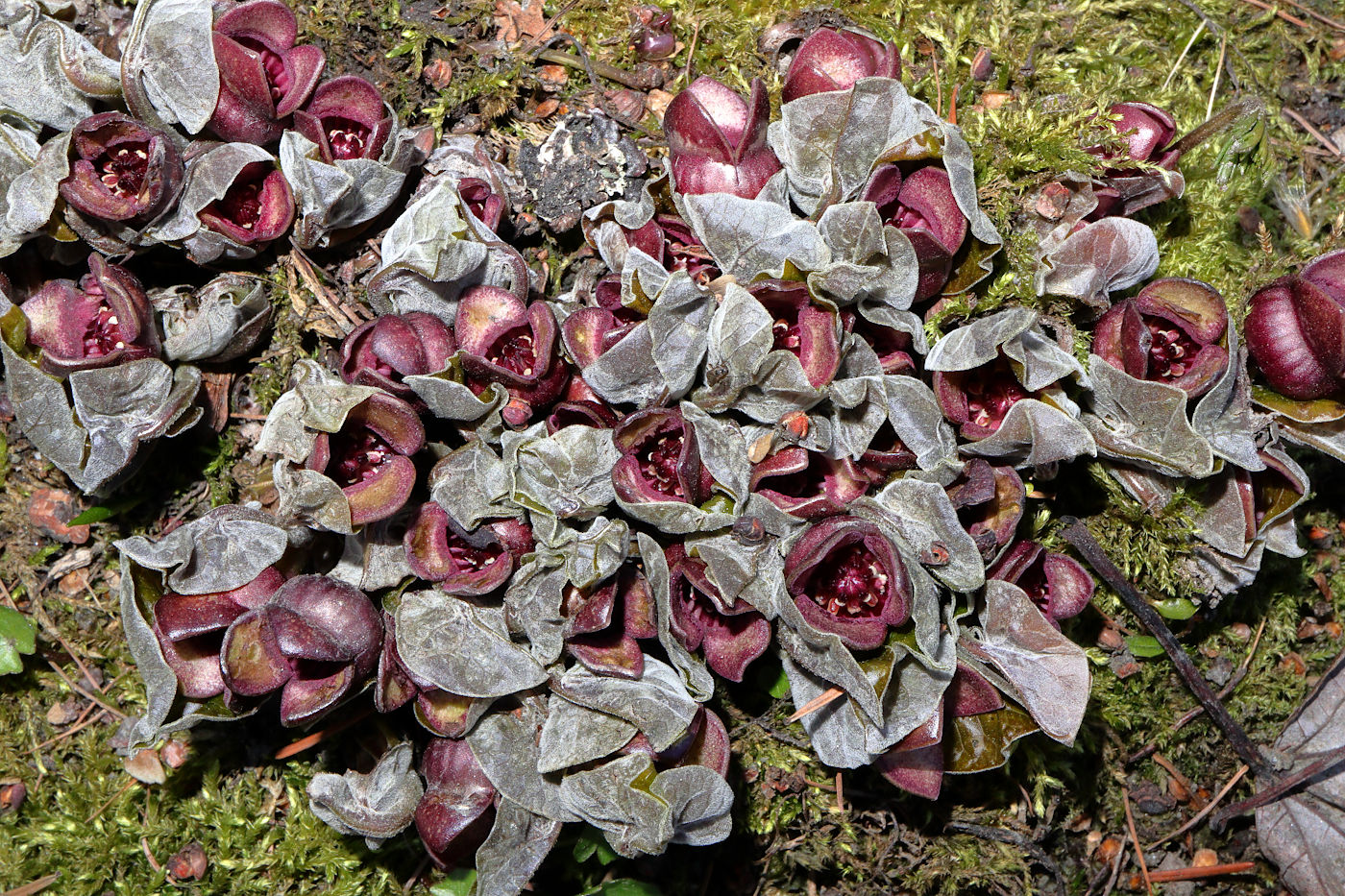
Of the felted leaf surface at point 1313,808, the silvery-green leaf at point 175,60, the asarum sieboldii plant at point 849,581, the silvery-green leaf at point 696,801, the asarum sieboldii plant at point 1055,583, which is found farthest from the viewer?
the felted leaf surface at point 1313,808

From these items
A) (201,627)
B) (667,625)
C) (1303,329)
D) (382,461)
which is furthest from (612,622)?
(1303,329)

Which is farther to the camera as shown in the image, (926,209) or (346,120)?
(346,120)

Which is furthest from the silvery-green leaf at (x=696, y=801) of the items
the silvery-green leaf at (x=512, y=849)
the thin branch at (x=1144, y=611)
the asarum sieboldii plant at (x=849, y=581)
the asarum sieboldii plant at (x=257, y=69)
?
the asarum sieboldii plant at (x=257, y=69)

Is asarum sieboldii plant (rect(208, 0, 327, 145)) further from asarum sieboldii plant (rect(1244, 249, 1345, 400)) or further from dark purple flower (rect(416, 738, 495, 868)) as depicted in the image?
asarum sieboldii plant (rect(1244, 249, 1345, 400))

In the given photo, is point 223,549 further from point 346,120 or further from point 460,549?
point 346,120

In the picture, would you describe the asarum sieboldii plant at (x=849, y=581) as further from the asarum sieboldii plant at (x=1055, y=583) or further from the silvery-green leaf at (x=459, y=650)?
the silvery-green leaf at (x=459, y=650)

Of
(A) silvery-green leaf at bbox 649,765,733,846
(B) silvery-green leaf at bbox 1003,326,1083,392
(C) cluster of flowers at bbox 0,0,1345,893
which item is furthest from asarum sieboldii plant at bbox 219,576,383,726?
(B) silvery-green leaf at bbox 1003,326,1083,392
